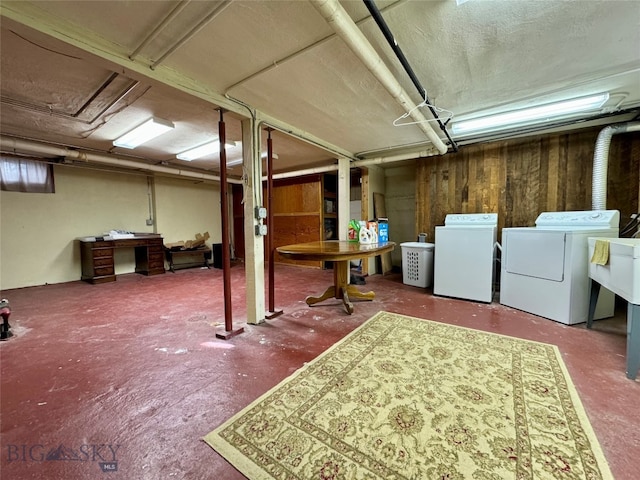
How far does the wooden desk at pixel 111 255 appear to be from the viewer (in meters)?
4.64

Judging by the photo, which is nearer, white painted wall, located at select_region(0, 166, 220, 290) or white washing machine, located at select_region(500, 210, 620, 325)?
white washing machine, located at select_region(500, 210, 620, 325)

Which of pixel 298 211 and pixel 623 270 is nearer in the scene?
pixel 623 270

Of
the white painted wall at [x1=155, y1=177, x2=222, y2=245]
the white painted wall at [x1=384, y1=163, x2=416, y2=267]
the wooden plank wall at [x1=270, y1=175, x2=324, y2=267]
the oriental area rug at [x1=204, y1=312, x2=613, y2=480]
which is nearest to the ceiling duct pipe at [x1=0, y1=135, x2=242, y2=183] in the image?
the white painted wall at [x1=155, y1=177, x2=222, y2=245]

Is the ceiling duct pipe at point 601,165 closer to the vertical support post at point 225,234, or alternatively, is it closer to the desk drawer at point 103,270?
the vertical support post at point 225,234

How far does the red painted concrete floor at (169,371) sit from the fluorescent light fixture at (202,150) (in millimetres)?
2425

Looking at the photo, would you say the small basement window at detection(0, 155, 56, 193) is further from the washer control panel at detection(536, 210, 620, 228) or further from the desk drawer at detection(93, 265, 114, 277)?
Result: the washer control panel at detection(536, 210, 620, 228)

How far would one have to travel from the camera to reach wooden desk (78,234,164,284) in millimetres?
4638

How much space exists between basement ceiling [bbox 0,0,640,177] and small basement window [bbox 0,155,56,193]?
1.42 m

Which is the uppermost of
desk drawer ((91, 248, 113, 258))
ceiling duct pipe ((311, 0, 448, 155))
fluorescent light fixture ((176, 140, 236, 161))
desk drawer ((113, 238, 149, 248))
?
fluorescent light fixture ((176, 140, 236, 161))

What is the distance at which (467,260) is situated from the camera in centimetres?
338

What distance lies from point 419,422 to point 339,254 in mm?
1331

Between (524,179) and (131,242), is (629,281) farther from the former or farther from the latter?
(131,242)

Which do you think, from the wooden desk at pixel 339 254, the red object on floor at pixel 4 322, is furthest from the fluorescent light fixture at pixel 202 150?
the red object on floor at pixel 4 322

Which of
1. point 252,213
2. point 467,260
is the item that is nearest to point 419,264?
point 467,260
